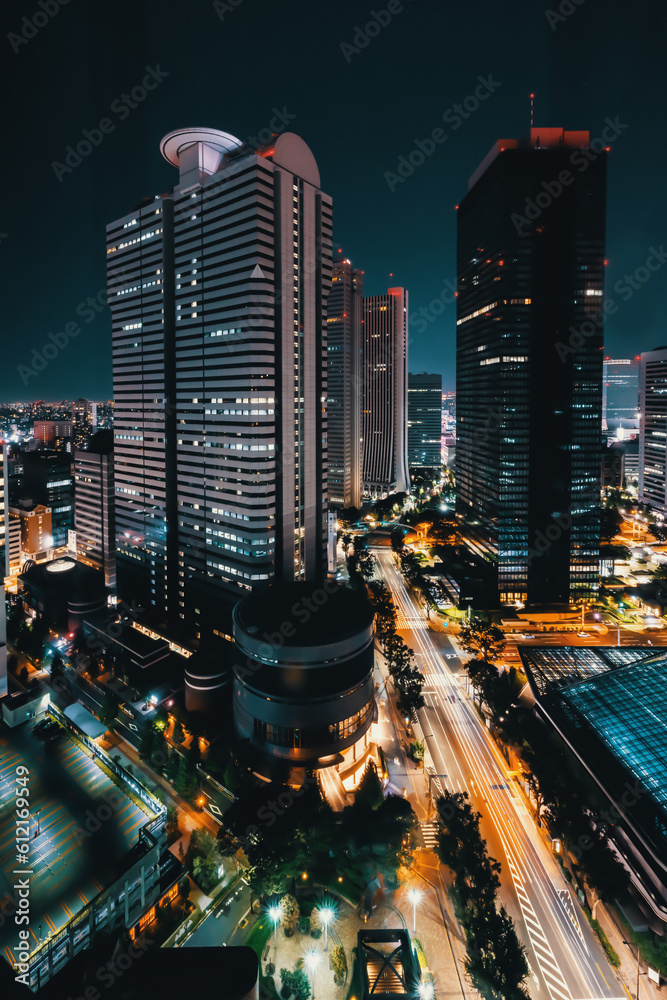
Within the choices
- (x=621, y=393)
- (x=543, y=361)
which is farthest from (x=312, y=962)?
(x=621, y=393)

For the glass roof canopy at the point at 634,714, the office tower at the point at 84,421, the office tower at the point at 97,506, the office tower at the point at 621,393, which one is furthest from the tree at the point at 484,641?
the office tower at the point at 621,393

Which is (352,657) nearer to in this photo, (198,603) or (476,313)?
(198,603)

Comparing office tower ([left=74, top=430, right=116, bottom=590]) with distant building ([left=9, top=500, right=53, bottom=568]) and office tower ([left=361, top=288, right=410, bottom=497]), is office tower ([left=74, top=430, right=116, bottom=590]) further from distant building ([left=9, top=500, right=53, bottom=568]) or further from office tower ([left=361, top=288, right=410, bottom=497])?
office tower ([left=361, top=288, right=410, bottom=497])

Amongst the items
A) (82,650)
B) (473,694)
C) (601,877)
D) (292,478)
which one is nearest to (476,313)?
(292,478)

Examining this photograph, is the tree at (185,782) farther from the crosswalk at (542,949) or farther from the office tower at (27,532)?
the office tower at (27,532)

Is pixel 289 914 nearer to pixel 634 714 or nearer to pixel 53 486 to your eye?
pixel 634 714

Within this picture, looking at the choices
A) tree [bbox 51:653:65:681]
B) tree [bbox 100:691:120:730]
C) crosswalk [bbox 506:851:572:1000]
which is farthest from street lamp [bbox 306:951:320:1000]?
tree [bbox 51:653:65:681]
